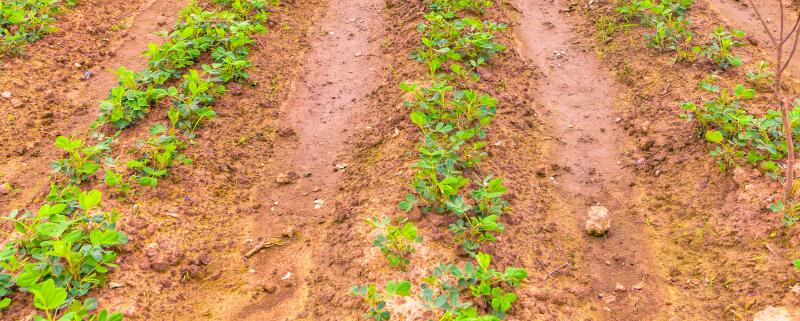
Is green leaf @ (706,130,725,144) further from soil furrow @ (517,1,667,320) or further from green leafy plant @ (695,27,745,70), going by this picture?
green leafy plant @ (695,27,745,70)

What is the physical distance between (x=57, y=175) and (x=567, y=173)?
4366 mm

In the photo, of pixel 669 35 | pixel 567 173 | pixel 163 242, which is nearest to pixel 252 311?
pixel 163 242

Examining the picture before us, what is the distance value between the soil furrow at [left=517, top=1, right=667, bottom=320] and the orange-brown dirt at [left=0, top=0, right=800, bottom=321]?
17 millimetres

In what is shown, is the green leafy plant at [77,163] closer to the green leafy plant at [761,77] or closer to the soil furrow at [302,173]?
the soil furrow at [302,173]

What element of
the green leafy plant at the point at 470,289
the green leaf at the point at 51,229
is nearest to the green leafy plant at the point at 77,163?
the green leaf at the point at 51,229

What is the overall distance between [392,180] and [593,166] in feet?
6.24

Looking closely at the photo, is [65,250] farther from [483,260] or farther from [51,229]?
[483,260]

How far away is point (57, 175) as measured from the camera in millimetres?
4520

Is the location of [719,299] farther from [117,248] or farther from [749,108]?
[117,248]

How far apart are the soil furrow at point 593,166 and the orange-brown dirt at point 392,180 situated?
17 mm

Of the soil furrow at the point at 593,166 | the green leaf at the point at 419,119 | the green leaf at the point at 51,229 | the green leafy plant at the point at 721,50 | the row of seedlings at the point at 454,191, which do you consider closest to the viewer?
the row of seedlings at the point at 454,191

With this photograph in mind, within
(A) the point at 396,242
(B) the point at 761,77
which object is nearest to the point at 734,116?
(B) the point at 761,77

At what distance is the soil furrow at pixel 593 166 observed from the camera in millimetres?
3758

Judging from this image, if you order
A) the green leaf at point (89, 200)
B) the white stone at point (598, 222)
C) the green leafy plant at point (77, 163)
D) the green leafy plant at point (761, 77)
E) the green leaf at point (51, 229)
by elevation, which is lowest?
the white stone at point (598, 222)
